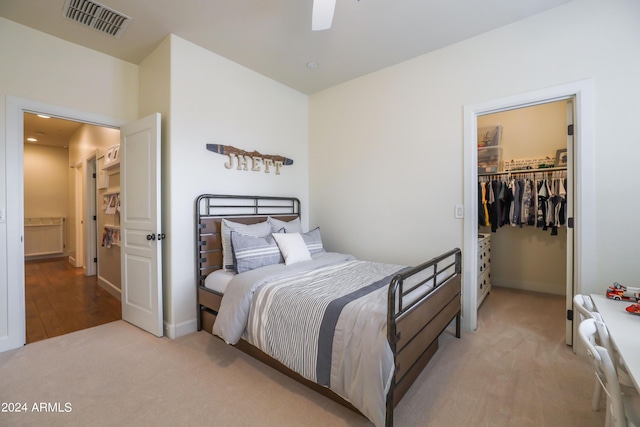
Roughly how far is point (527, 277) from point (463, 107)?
9.93ft

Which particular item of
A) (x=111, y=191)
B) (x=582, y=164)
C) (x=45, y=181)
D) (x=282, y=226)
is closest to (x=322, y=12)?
(x=282, y=226)

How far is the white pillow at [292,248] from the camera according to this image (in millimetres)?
2684

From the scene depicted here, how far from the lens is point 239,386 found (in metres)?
1.88

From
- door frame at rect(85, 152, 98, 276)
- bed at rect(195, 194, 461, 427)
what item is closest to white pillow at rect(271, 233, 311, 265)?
bed at rect(195, 194, 461, 427)

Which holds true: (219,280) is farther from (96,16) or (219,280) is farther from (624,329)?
(624,329)

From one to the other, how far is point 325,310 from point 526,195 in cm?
377

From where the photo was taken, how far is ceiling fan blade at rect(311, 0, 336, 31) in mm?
1619

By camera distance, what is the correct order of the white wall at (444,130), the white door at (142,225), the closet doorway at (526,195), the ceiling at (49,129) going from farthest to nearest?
the ceiling at (49,129) → the closet doorway at (526,195) → the white door at (142,225) → the white wall at (444,130)

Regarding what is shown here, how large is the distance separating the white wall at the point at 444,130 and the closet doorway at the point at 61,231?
10.3ft

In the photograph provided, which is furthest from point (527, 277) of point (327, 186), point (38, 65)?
point (38, 65)

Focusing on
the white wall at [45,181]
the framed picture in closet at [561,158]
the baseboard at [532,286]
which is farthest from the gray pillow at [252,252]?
the white wall at [45,181]

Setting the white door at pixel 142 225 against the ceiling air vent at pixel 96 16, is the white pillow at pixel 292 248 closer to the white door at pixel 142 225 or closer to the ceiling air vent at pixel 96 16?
the white door at pixel 142 225

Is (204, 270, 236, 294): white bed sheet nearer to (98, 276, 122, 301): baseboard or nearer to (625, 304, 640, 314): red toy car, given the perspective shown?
(98, 276, 122, 301): baseboard

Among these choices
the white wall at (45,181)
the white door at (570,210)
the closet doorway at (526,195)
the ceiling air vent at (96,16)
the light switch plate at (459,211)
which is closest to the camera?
the ceiling air vent at (96,16)
